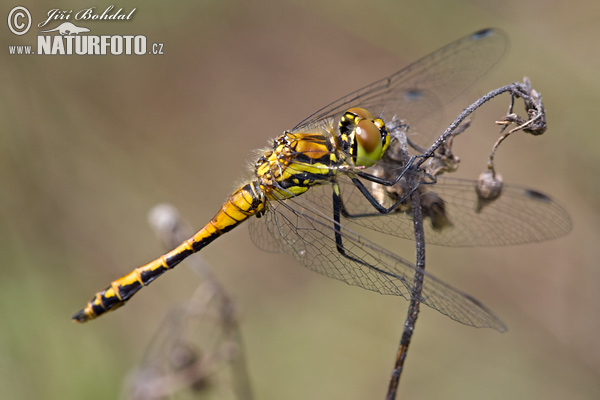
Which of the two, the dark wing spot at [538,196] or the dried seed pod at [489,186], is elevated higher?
the dark wing spot at [538,196]

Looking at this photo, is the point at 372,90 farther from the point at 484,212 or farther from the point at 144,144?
the point at 144,144

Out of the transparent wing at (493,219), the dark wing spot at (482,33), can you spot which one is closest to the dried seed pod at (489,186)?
the transparent wing at (493,219)

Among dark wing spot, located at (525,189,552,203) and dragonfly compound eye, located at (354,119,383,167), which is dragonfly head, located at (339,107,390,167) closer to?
dragonfly compound eye, located at (354,119,383,167)

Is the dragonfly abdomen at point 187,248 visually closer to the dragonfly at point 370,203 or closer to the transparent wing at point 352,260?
the dragonfly at point 370,203

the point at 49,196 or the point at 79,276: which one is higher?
the point at 49,196

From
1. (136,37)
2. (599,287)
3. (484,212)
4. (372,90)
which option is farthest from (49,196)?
(599,287)

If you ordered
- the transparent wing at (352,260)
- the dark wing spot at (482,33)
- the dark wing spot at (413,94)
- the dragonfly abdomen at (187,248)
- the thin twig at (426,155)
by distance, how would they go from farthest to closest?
the dark wing spot at (413,94) < the dark wing spot at (482,33) < the dragonfly abdomen at (187,248) < the transparent wing at (352,260) < the thin twig at (426,155)
